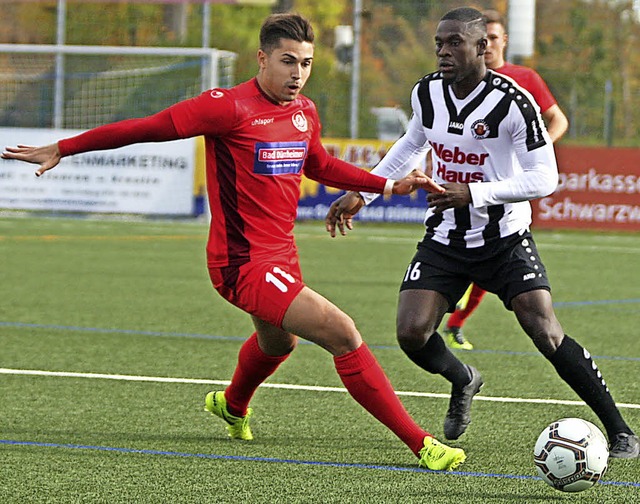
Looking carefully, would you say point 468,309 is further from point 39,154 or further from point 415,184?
point 39,154

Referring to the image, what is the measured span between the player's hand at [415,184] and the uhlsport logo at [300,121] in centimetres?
46

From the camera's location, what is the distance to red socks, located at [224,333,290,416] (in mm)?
5984

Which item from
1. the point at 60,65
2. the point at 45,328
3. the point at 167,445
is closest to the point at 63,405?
the point at 167,445

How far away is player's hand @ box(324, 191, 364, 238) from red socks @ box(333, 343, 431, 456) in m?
0.82

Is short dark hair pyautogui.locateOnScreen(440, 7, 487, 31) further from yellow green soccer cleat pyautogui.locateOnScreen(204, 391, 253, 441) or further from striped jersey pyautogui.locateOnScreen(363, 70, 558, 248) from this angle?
yellow green soccer cleat pyautogui.locateOnScreen(204, 391, 253, 441)

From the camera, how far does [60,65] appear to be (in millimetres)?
23594

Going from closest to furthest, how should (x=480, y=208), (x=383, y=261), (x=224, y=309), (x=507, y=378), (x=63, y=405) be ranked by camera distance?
(x=480, y=208) → (x=63, y=405) → (x=507, y=378) → (x=224, y=309) → (x=383, y=261)

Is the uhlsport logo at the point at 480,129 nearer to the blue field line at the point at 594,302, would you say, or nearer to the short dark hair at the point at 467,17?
the short dark hair at the point at 467,17

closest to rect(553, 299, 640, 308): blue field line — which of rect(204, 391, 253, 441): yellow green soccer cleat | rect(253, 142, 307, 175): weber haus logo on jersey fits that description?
rect(204, 391, 253, 441): yellow green soccer cleat

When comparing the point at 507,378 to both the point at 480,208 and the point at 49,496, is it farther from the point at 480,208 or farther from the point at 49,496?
the point at 49,496

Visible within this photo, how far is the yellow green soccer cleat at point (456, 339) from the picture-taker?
8.96m

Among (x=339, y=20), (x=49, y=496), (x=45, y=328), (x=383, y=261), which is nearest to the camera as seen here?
(x=49, y=496)

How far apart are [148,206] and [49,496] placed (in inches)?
642

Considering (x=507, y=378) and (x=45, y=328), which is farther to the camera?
(x=45, y=328)
